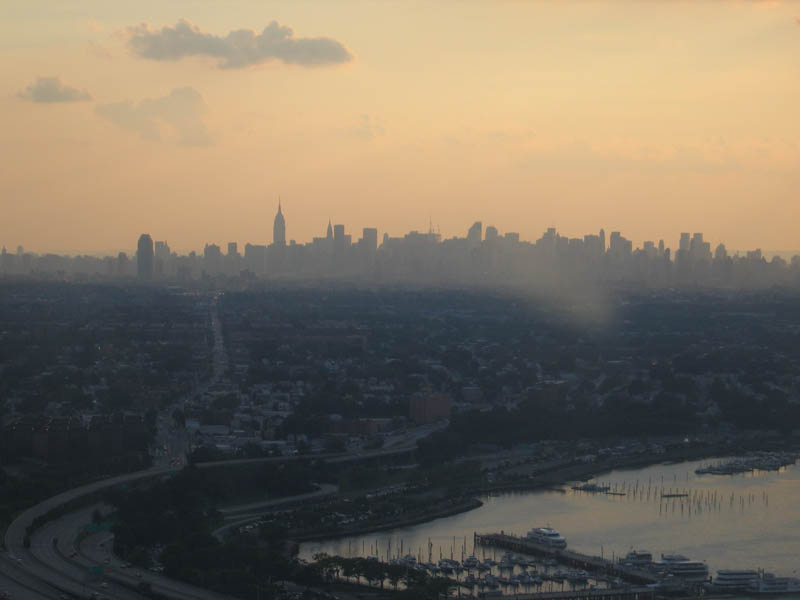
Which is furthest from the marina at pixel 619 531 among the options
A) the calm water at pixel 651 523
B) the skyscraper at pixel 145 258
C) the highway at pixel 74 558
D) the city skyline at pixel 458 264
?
the skyscraper at pixel 145 258

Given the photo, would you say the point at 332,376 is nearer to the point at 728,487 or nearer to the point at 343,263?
the point at 728,487

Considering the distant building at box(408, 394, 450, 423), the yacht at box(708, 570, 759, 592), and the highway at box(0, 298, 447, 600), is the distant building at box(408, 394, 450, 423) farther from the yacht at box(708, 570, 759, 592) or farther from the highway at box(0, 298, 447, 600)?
the yacht at box(708, 570, 759, 592)

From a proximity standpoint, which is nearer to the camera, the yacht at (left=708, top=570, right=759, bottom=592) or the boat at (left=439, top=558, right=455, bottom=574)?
the yacht at (left=708, top=570, right=759, bottom=592)

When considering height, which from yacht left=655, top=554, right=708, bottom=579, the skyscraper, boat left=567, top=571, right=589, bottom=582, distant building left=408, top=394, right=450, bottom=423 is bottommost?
boat left=567, top=571, right=589, bottom=582

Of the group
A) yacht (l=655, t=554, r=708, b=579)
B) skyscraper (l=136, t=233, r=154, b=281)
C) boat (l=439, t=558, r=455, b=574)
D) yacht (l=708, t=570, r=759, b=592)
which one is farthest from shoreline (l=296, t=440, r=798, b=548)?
skyscraper (l=136, t=233, r=154, b=281)

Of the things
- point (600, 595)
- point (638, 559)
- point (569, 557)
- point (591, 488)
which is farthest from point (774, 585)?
point (591, 488)

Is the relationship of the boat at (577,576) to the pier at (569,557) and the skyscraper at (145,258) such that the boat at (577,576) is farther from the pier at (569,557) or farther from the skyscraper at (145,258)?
the skyscraper at (145,258)
